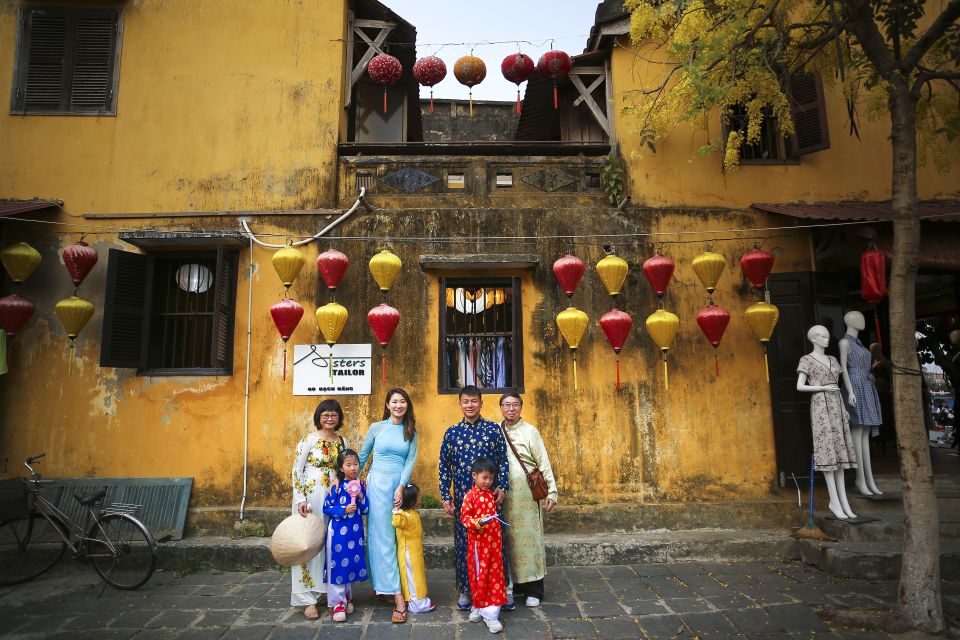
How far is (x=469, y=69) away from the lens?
806 cm

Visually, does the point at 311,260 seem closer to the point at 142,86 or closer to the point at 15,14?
the point at 142,86

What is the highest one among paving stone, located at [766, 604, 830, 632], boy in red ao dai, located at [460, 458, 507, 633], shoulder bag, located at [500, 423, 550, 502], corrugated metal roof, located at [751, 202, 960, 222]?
corrugated metal roof, located at [751, 202, 960, 222]

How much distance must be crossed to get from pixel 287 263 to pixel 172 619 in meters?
3.58

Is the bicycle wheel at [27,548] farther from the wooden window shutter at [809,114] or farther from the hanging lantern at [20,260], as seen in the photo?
the wooden window shutter at [809,114]

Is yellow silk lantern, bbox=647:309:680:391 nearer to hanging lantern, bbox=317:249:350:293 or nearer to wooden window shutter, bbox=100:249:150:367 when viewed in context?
hanging lantern, bbox=317:249:350:293

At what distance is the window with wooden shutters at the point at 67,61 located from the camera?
7141 millimetres

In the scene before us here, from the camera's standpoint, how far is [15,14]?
23.9 feet

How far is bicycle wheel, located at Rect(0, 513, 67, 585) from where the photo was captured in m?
5.57

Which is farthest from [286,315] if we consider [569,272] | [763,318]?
[763,318]

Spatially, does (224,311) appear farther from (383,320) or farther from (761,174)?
(761,174)

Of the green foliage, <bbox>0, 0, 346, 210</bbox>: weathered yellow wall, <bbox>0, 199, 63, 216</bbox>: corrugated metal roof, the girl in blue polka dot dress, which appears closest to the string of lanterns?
<bbox>0, 0, 346, 210</bbox>: weathered yellow wall

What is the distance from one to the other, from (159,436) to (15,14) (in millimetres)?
6205

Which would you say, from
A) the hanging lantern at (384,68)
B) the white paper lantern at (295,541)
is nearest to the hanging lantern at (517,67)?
the hanging lantern at (384,68)

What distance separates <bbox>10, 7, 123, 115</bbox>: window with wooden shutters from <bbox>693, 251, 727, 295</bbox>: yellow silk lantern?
7.82 metres
